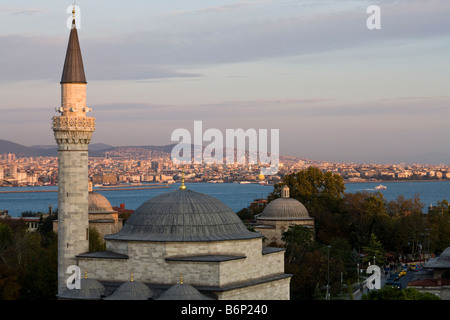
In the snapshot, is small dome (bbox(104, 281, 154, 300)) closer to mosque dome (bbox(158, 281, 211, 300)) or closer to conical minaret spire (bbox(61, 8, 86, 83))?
mosque dome (bbox(158, 281, 211, 300))

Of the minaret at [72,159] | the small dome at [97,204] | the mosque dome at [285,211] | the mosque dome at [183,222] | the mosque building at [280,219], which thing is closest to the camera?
the mosque dome at [183,222]

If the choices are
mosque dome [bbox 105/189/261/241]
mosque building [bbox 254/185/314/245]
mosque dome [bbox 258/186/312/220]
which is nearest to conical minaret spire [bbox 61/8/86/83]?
mosque dome [bbox 105/189/261/241]

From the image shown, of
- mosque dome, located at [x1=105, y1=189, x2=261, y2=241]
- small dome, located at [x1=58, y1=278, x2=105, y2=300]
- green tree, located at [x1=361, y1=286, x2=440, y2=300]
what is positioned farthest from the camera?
mosque dome, located at [x1=105, y1=189, x2=261, y2=241]

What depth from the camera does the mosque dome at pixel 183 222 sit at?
2800cm

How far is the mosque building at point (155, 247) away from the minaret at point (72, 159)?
36mm

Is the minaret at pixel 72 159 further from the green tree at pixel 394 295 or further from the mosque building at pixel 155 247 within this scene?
the green tree at pixel 394 295

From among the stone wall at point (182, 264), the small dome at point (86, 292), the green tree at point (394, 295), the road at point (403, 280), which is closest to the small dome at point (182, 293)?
the stone wall at point (182, 264)

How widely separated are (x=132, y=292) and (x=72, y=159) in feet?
21.8

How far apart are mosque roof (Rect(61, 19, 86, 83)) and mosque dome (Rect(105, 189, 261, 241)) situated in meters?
5.46

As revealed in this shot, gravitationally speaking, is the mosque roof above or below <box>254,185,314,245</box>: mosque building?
above

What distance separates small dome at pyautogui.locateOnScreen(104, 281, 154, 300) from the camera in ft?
85.0

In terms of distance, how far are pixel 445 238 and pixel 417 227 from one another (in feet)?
10.3

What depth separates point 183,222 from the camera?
2820 centimetres
